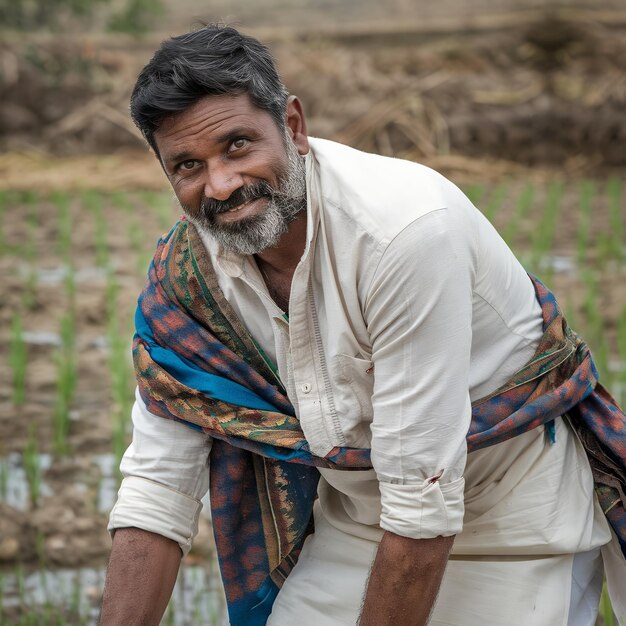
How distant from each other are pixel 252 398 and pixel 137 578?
1.29 ft

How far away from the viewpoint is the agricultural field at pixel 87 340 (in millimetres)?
2934

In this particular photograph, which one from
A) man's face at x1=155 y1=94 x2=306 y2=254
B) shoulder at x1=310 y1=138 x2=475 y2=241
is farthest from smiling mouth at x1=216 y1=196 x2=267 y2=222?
shoulder at x1=310 y1=138 x2=475 y2=241

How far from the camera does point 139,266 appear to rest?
5812 millimetres

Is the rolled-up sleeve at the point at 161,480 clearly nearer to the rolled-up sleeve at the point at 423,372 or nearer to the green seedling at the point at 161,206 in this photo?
the rolled-up sleeve at the point at 423,372

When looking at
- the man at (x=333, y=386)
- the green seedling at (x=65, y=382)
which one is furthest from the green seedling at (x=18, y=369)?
the man at (x=333, y=386)

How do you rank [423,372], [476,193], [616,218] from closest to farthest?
[423,372] → [616,218] → [476,193]

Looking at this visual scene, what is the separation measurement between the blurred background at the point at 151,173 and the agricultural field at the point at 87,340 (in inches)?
0.5

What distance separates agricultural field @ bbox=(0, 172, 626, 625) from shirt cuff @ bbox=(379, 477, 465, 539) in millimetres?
1058

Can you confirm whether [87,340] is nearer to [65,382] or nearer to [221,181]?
[65,382]

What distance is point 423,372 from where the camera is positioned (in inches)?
64.2

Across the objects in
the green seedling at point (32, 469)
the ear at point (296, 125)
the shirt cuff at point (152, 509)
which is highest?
the ear at point (296, 125)

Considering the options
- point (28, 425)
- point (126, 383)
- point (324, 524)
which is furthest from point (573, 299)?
point (324, 524)

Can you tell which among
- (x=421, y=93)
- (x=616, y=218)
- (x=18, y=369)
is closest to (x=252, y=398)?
(x=18, y=369)

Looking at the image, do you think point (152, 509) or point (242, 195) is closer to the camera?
point (242, 195)
